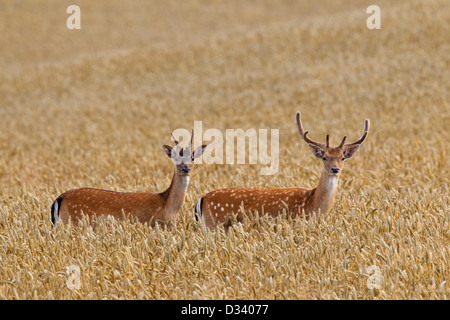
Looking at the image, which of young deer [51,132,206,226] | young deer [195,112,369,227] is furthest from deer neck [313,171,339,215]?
young deer [51,132,206,226]

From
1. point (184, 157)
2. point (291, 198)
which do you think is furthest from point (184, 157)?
point (291, 198)

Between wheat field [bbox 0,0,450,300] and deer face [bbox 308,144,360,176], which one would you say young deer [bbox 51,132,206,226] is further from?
deer face [bbox 308,144,360,176]

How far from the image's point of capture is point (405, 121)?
1410cm

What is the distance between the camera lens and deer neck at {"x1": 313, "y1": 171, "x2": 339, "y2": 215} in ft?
21.0

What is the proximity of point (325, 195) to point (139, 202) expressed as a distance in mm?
2047

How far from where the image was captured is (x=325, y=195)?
252 inches

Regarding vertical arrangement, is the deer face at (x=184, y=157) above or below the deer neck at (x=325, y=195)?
above

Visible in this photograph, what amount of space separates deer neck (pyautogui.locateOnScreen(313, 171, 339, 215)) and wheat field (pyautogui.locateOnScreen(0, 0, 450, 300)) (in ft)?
0.58

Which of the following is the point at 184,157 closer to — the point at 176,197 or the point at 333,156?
the point at 176,197

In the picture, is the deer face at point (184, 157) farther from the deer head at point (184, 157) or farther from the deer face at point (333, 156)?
the deer face at point (333, 156)

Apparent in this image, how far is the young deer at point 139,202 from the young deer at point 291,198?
328 millimetres

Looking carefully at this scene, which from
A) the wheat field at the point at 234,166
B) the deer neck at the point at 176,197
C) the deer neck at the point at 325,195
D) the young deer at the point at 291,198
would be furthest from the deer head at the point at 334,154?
the deer neck at the point at 176,197

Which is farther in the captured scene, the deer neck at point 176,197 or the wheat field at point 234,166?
the deer neck at point 176,197

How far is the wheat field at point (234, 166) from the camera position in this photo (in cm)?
511
